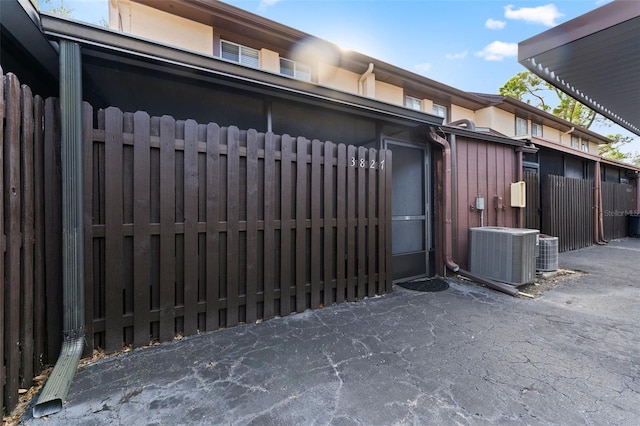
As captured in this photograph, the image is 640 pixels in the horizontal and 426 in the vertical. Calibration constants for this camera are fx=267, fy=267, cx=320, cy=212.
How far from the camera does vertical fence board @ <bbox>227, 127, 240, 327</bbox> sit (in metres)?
2.74

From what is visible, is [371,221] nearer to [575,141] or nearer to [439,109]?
[439,109]

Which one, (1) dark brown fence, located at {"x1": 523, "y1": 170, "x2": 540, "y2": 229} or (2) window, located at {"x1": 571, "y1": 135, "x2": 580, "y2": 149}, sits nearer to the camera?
(1) dark brown fence, located at {"x1": 523, "y1": 170, "x2": 540, "y2": 229}

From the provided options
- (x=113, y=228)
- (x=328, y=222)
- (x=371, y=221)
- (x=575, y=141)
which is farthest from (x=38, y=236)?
(x=575, y=141)

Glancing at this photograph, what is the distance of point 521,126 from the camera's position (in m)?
11.4

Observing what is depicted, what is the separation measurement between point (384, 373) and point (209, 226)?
202cm

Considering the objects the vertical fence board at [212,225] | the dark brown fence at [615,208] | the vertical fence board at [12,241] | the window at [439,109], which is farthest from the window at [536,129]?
the vertical fence board at [12,241]

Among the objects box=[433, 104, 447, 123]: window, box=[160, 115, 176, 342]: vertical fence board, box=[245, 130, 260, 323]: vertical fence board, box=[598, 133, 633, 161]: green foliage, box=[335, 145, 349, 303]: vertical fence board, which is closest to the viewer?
box=[160, 115, 176, 342]: vertical fence board

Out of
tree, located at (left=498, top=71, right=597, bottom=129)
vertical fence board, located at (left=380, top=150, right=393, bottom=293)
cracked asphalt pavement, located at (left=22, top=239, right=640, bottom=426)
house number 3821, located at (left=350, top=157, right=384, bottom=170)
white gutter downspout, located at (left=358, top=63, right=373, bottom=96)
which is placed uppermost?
tree, located at (left=498, top=71, right=597, bottom=129)

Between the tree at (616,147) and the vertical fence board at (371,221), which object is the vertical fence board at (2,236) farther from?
the tree at (616,147)

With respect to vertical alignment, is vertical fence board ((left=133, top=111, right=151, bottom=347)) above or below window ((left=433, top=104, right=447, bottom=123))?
below

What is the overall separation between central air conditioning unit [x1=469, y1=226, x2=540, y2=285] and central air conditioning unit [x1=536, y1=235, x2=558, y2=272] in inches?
29.5

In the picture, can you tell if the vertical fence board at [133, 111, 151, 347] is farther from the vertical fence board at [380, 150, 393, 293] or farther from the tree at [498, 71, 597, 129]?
the tree at [498, 71, 597, 129]

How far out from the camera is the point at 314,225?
10.6 ft

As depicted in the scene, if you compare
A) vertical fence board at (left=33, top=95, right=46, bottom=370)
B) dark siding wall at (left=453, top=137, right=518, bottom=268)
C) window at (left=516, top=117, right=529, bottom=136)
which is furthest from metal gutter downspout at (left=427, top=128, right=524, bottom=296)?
window at (left=516, top=117, right=529, bottom=136)
